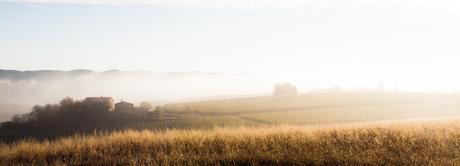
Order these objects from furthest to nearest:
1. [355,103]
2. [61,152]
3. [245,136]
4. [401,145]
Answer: [355,103] < [245,136] < [61,152] < [401,145]

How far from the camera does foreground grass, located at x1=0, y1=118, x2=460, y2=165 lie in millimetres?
6594

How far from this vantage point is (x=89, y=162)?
25.3 feet

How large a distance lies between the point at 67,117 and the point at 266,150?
69.3 metres

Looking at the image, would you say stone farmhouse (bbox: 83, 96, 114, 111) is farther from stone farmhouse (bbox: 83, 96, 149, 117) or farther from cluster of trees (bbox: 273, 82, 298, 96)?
cluster of trees (bbox: 273, 82, 298, 96)

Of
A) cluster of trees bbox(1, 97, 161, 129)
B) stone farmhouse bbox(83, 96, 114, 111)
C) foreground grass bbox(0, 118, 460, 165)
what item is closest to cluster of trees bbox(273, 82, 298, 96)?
cluster of trees bbox(1, 97, 161, 129)

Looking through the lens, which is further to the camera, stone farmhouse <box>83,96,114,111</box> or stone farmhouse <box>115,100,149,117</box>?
stone farmhouse <box>83,96,114,111</box>

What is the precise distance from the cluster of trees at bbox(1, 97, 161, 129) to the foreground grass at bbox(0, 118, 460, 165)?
5390 cm

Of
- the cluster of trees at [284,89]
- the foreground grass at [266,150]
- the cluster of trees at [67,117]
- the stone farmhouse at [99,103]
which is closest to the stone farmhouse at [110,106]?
the stone farmhouse at [99,103]

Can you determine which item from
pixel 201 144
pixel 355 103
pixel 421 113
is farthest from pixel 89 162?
pixel 355 103

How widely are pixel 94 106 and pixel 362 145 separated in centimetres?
7125

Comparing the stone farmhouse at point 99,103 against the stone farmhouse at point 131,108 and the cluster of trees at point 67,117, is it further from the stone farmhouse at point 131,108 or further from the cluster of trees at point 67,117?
the stone farmhouse at point 131,108

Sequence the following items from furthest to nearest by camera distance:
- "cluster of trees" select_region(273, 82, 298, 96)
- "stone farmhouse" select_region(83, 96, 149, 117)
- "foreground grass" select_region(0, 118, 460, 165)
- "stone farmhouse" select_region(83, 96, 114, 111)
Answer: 1. "cluster of trees" select_region(273, 82, 298, 96)
2. "stone farmhouse" select_region(83, 96, 114, 111)
3. "stone farmhouse" select_region(83, 96, 149, 117)
4. "foreground grass" select_region(0, 118, 460, 165)

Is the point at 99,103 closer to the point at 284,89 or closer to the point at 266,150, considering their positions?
the point at 266,150

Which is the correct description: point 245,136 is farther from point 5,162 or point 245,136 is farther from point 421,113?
point 421,113
